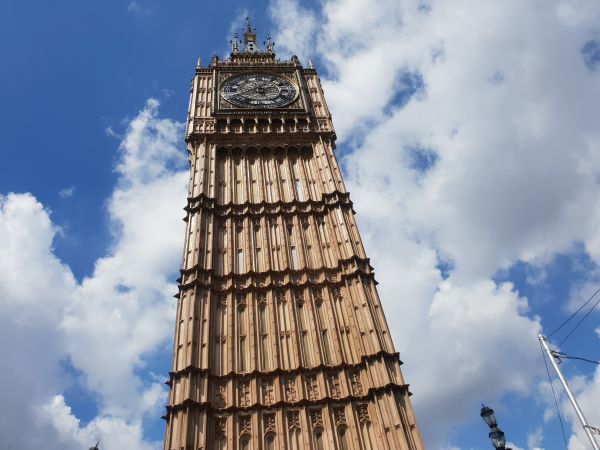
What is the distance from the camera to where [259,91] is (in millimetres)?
40750

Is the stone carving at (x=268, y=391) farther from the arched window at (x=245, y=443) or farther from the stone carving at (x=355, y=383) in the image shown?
the stone carving at (x=355, y=383)

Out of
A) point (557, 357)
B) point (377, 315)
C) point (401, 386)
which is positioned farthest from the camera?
point (377, 315)

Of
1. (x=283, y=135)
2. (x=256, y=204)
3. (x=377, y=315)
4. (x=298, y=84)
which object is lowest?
(x=377, y=315)

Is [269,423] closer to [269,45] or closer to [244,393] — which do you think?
[244,393]

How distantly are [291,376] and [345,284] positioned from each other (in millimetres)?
5989

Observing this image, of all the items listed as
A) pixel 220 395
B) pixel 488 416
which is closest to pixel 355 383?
pixel 220 395

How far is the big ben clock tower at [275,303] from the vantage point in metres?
20.9

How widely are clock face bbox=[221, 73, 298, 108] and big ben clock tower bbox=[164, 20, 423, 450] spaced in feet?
0.92

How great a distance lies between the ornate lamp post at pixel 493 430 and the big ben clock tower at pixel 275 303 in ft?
31.2

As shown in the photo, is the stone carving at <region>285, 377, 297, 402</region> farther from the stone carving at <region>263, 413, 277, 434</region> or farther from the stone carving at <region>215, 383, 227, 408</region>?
the stone carving at <region>215, 383, 227, 408</region>

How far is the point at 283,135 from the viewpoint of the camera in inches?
1441

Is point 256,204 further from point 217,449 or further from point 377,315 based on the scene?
point 217,449

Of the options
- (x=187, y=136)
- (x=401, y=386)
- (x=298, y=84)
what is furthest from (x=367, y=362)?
(x=298, y=84)

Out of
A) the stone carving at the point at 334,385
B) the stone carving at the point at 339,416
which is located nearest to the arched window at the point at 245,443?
the stone carving at the point at 339,416
